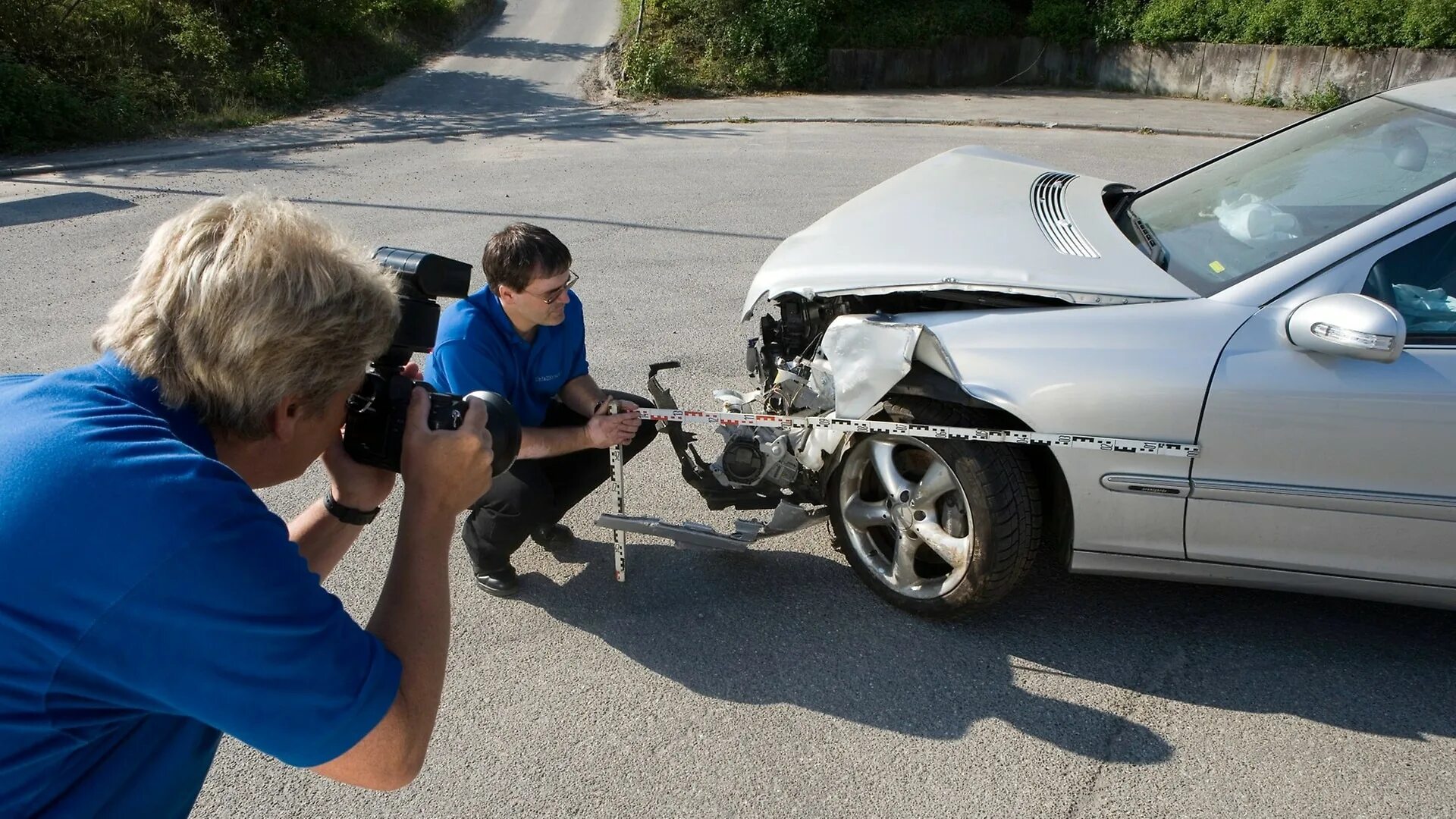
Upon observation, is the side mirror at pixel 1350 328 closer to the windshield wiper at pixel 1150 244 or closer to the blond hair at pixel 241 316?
the windshield wiper at pixel 1150 244

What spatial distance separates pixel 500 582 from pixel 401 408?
197 centimetres

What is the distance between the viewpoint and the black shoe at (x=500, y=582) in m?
Result: 3.53

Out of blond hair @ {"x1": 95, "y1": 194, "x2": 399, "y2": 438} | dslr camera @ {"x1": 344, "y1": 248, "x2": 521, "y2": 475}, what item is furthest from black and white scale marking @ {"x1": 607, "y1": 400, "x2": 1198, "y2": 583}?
blond hair @ {"x1": 95, "y1": 194, "x2": 399, "y2": 438}

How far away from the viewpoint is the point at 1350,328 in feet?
8.64

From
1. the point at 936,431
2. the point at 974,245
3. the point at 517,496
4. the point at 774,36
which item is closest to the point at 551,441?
the point at 517,496

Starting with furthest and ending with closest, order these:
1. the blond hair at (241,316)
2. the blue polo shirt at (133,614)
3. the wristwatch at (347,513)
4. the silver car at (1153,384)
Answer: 1. the silver car at (1153,384)
2. the wristwatch at (347,513)
3. the blond hair at (241,316)
4. the blue polo shirt at (133,614)

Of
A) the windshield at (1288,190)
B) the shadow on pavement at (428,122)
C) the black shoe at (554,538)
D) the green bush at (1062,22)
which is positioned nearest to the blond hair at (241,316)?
the black shoe at (554,538)

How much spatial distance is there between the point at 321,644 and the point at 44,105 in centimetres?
1347

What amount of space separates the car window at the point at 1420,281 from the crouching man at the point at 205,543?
2.59 metres

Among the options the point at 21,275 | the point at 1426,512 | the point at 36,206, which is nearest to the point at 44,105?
the point at 36,206

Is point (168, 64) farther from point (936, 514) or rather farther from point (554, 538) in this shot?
point (936, 514)

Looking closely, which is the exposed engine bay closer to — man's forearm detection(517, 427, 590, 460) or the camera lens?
man's forearm detection(517, 427, 590, 460)

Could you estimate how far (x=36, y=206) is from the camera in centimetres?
908

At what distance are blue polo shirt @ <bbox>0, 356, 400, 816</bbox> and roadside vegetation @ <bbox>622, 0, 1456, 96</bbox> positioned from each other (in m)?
15.8
